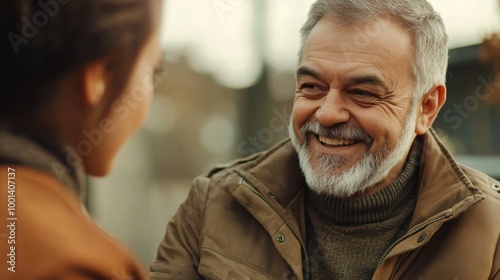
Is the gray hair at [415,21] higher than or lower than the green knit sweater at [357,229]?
higher

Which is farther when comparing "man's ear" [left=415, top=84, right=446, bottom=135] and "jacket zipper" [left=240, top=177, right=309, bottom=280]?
"man's ear" [left=415, top=84, right=446, bottom=135]

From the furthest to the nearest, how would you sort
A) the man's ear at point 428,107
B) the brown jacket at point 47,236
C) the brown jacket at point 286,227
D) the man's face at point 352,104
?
the man's ear at point 428,107 → the man's face at point 352,104 → the brown jacket at point 286,227 → the brown jacket at point 47,236

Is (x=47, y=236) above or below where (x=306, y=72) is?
above

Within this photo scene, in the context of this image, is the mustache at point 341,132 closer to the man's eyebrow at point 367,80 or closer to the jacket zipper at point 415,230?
the man's eyebrow at point 367,80

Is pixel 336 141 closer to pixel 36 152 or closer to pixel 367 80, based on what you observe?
pixel 367 80

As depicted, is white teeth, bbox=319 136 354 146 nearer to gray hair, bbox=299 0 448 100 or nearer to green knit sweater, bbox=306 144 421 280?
green knit sweater, bbox=306 144 421 280

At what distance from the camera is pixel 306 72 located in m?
1.83

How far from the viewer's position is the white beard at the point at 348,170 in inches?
70.9

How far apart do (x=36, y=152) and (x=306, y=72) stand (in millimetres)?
1006

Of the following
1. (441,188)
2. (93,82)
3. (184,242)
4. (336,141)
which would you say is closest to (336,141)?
(336,141)

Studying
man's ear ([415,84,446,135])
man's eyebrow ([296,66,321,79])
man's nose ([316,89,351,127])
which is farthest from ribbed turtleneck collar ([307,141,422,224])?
man's eyebrow ([296,66,321,79])

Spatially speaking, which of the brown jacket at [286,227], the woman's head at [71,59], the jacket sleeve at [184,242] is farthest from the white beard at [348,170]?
the woman's head at [71,59]

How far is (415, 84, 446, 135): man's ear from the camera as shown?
77.2 inches

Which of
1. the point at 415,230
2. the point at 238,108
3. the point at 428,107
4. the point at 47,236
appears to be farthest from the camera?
the point at 238,108
